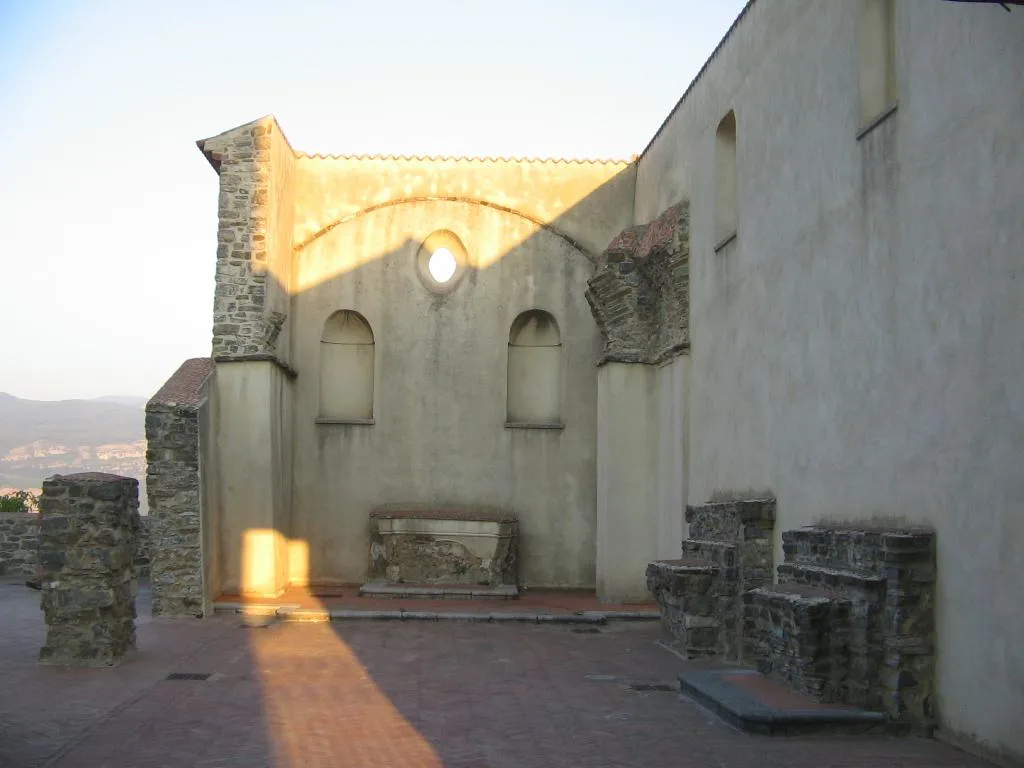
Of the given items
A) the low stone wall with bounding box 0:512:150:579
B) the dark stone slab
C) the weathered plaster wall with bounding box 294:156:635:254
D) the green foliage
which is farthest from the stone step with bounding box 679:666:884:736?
the green foliage

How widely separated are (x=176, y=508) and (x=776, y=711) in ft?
28.9

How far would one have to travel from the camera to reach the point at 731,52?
12688mm

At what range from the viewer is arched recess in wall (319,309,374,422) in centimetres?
1820

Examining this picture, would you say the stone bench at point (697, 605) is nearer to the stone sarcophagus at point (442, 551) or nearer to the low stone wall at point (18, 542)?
the stone sarcophagus at point (442, 551)

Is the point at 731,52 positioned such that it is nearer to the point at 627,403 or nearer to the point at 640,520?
the point at 627,403

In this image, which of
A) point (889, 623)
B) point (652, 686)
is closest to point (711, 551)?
point (652, 686)

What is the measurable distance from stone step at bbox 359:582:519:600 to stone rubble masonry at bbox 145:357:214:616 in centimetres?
276

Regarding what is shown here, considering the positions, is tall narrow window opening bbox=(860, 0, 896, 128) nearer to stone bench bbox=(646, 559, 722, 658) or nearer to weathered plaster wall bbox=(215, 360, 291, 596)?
stone bench bbox=(646, 559, 722, 658)

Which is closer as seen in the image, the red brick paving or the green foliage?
the red brick paving

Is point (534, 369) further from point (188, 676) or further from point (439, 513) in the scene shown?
point (188, 676)

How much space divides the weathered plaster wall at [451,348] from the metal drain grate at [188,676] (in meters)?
7.07

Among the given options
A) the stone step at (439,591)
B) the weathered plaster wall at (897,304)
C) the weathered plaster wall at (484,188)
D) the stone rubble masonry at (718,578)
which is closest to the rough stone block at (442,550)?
the stone step at (439,591)

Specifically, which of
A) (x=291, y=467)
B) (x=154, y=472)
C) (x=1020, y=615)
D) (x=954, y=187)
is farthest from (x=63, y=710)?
(x=291, y=467)

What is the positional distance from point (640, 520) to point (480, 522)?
8.10 ft
